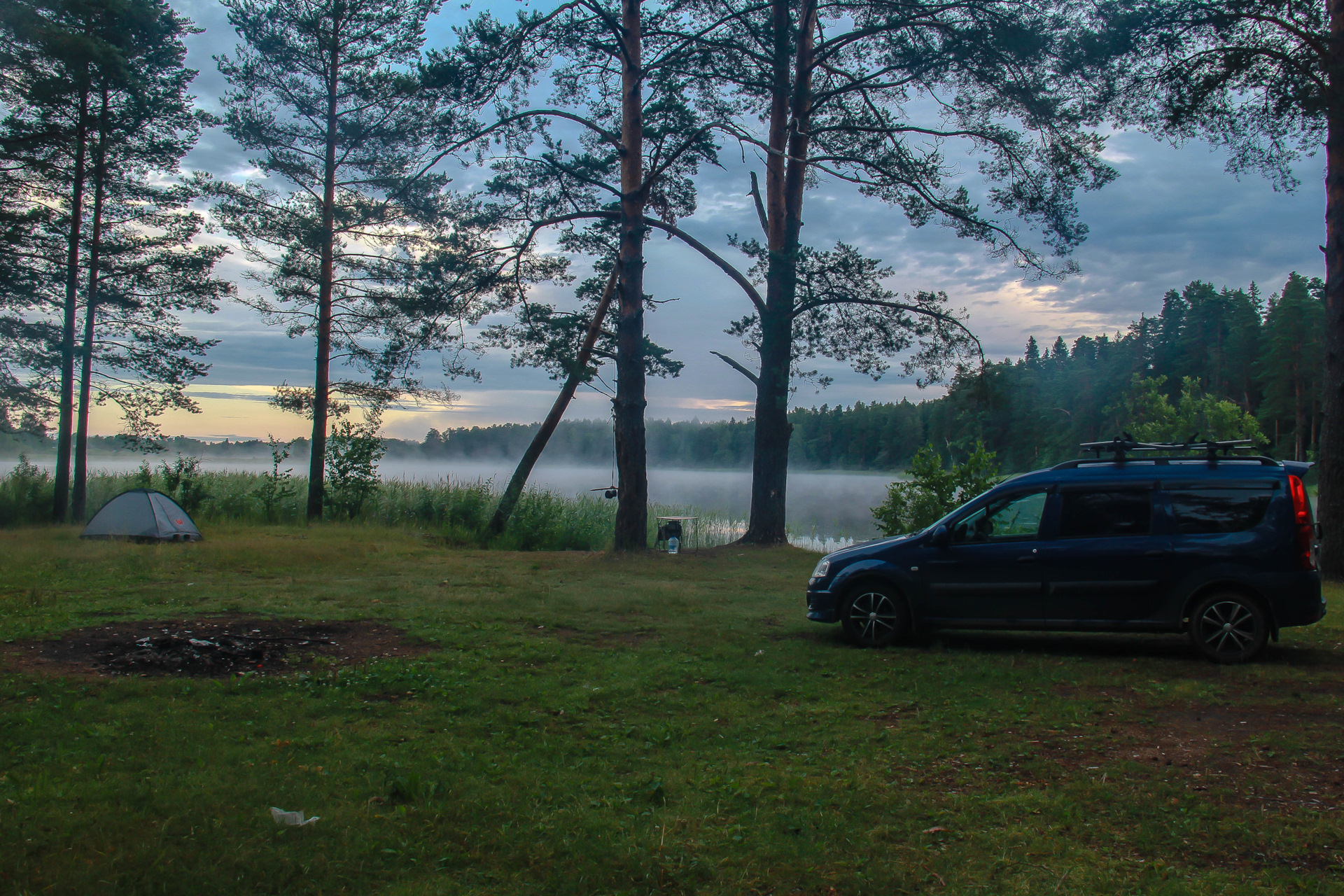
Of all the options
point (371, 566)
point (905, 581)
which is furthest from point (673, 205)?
point (905, 581)

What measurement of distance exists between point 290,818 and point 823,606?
571 centimetres

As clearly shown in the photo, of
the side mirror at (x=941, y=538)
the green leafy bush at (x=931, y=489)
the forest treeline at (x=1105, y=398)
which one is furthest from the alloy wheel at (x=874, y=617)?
the forest treeline at (x=1105, y=398)

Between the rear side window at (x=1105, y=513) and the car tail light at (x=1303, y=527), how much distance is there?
1071mm

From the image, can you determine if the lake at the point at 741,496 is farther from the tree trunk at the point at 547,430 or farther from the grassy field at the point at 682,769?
the grassy field at the point at 682,769

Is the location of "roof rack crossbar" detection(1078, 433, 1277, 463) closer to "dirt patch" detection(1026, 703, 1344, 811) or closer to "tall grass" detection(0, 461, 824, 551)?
"dirt patch" detection(1026, 703, 1344, 811)

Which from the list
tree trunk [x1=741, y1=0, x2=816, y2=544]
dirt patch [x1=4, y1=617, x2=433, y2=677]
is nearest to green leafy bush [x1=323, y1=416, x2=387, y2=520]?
tree trunk [x1=741, y1=0, x2=816, y2=544]

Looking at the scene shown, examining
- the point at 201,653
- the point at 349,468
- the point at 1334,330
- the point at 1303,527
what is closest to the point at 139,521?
the point at 349,468

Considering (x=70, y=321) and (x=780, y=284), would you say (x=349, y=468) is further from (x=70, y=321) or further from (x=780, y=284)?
(x=780, y=284)

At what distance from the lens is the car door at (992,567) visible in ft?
25.6

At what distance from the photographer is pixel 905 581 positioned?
26.7 feet

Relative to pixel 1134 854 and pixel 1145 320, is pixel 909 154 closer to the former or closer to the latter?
pixel 1134 854

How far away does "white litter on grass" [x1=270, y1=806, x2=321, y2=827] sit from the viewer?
3638 mm

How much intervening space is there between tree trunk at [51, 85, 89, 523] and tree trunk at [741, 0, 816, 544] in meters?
15.7

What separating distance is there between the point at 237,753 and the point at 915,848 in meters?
3.45
